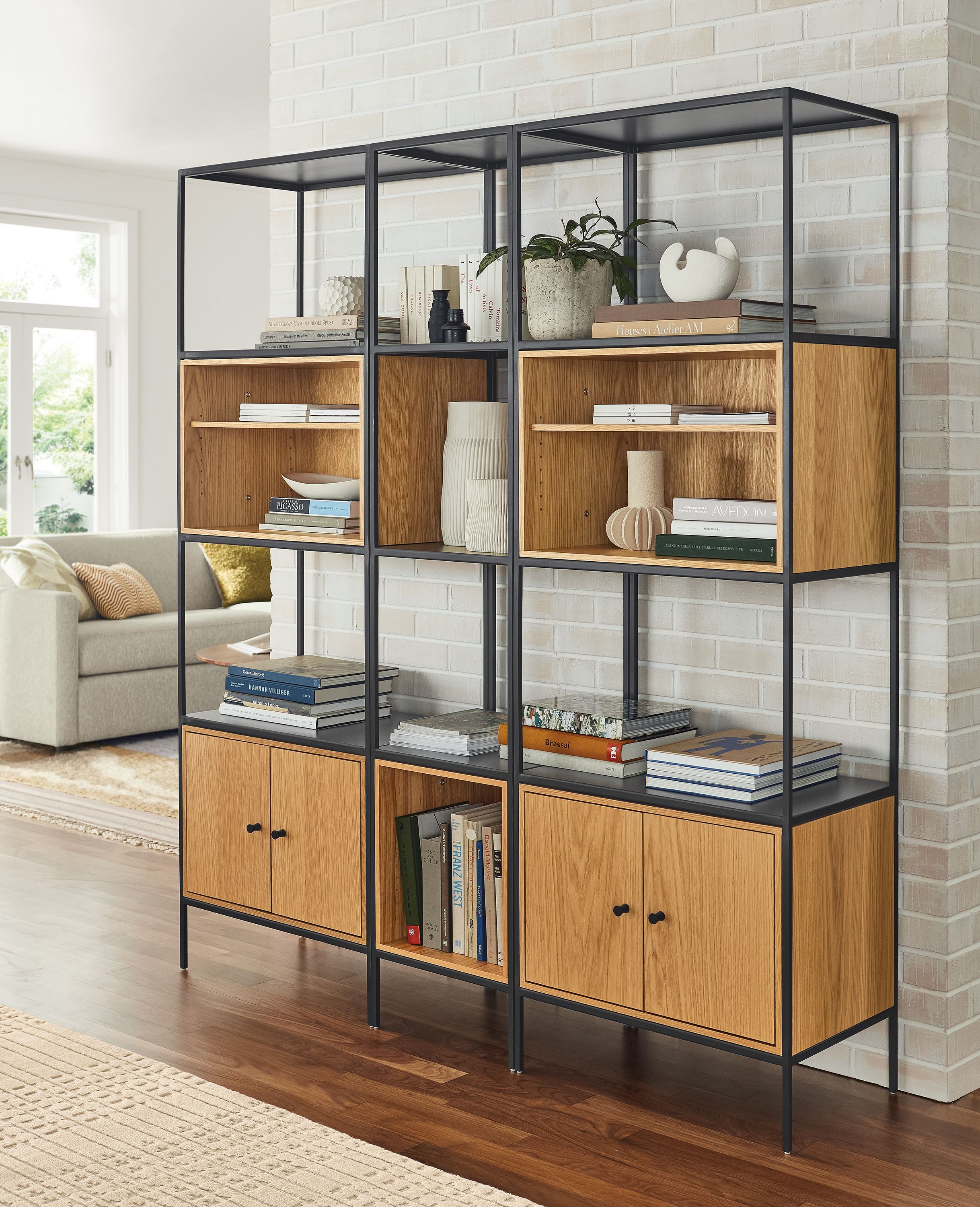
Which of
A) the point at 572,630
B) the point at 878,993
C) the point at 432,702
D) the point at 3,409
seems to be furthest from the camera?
the point at 3,409

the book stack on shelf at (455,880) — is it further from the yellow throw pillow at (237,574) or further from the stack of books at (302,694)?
the yellow throw pillow at (237,574)

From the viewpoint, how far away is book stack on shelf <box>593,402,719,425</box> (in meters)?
2.74

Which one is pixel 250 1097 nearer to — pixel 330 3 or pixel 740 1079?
pixel 740 1079

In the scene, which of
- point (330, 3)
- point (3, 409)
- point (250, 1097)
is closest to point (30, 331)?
point (3, 409)

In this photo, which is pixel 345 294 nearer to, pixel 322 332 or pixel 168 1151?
pixel 322 332

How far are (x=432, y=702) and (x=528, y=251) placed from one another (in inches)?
46.1

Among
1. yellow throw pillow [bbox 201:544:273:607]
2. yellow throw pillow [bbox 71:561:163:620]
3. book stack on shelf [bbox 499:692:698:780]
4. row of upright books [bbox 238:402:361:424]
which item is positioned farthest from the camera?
yellow throw pillow [bbox 201:544:273:607]

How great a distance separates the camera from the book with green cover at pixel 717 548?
2604 mm

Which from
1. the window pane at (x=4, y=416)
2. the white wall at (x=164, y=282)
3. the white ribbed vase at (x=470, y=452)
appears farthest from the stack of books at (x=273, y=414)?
the white wall at (x=164, y=282)

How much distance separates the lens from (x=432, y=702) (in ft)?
11.9

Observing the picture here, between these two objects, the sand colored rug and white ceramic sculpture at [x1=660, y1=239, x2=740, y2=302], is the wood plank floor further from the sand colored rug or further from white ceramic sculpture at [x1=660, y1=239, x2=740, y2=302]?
white ceramic sculpture at [x1=660, y1=239, x2=740, y2=302]

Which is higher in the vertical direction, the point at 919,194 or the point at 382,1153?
the point at 919,194

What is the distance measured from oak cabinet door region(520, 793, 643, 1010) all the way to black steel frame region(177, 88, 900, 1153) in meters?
0.03

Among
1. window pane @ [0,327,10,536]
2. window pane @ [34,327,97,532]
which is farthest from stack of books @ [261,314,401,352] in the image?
window pane @ [34,327,97,532]
